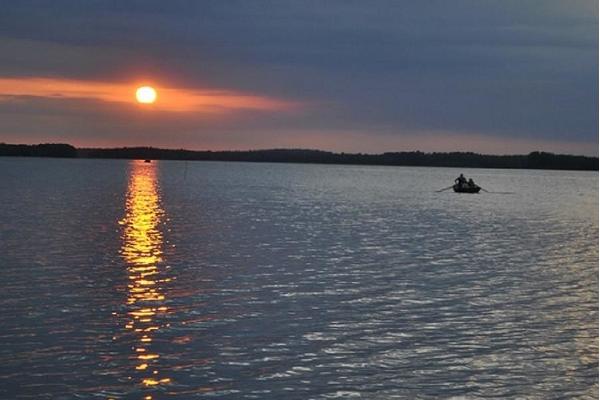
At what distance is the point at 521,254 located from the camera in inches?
1604

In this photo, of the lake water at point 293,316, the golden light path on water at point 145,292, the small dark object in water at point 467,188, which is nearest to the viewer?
the lake water at point 293,316

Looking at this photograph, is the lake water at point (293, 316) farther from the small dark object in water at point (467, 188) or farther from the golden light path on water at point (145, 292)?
the small dark object in water at point (467, 188)

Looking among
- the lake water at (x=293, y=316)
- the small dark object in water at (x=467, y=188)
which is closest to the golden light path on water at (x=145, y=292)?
the lake water at (x=293, y=316)

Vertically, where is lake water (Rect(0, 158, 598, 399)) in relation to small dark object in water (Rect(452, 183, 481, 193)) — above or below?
below

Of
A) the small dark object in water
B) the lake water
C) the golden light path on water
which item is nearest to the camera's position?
the lake water

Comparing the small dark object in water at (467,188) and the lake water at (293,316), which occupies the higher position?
the small dark object in water at (467,188)

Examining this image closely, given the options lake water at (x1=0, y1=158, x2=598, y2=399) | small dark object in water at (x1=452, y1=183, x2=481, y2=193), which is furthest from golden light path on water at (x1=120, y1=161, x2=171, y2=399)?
small dark object in water at (x1=452, y1=183, x2=481, y2=193)

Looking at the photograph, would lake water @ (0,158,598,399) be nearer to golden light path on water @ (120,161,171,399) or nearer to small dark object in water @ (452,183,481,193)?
golden light path on water @ (120,161,171,399)

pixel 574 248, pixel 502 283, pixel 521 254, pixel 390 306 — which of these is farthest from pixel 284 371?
pixel 574 248

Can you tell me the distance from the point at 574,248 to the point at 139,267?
79.6ft

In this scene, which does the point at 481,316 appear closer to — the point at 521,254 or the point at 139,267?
the point at 139,267

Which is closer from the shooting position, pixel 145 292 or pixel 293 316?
pixel 293 316

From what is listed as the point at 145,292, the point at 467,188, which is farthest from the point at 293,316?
the point at 467,188

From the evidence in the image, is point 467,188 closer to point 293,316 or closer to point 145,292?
point 145,292
